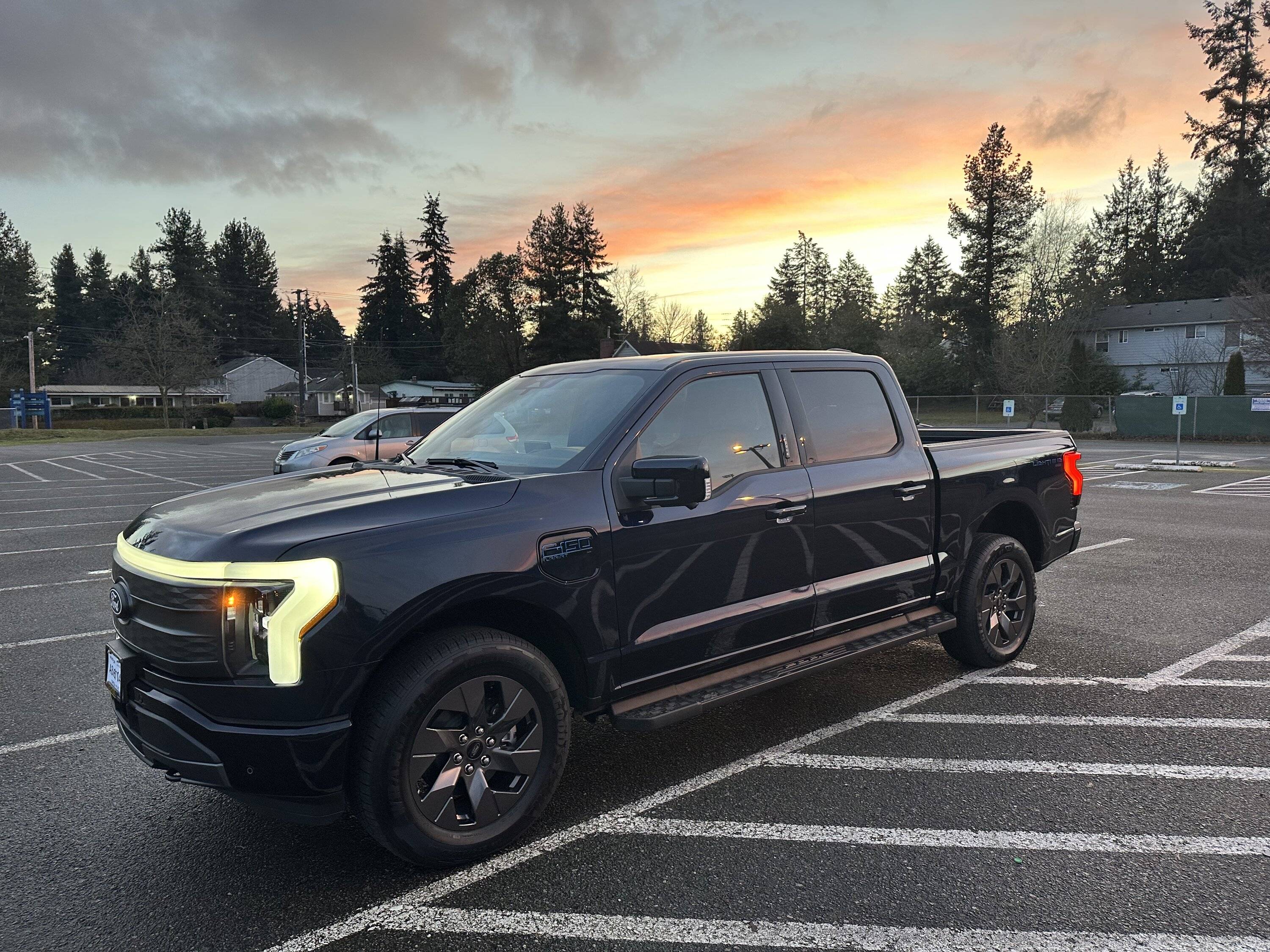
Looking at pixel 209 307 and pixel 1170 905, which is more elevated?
pixel 209 307

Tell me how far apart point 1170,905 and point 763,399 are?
100 inches

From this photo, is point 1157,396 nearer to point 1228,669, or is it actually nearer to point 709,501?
point 1228,669

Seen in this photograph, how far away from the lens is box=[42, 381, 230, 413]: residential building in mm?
76312

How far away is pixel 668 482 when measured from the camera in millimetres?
3236

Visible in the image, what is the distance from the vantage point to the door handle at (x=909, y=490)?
4.58m

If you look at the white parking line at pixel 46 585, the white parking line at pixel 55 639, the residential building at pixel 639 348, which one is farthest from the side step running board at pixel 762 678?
the residential building at pixel 639 348

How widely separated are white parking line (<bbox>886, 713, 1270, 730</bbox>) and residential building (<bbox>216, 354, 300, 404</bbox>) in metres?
97.1

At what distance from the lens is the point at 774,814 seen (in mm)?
3418

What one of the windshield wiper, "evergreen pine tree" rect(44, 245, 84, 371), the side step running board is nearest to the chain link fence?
the side step running board

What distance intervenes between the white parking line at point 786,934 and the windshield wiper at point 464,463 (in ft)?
5.67

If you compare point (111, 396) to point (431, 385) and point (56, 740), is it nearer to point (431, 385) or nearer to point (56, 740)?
point (431, 385)

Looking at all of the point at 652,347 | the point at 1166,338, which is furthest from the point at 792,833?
the point at 1166,338

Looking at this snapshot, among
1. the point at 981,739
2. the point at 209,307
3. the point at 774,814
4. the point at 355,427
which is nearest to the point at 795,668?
the point at 774,814

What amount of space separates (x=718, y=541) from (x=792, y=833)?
1.21 m
